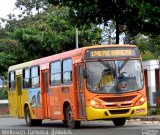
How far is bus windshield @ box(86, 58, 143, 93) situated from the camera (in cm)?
1900

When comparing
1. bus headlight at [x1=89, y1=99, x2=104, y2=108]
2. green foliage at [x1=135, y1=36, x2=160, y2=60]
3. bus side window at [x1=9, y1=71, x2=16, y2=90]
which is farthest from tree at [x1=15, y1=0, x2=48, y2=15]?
bus headlight at [x1=89, y1=99, x2=104, y2=108]

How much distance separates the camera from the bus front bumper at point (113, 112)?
18719 mm

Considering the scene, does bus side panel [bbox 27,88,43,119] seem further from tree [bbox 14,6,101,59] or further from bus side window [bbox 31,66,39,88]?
tree [bbox 14,6,101,59]

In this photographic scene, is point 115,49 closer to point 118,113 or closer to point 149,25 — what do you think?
point 118,113

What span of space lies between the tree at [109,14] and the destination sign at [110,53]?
13.3 ft

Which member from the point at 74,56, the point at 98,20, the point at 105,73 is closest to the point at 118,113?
the point at 105,73

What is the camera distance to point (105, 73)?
19094mm

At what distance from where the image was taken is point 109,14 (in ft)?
82.5

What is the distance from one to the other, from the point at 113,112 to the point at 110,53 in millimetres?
2111

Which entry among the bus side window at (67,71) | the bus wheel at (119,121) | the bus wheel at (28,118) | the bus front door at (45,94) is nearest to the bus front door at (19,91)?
the bus wheel at (28,118)

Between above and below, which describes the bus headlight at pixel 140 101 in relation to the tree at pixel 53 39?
below

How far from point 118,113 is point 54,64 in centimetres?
407

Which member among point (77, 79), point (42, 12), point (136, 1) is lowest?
point (77, 79)

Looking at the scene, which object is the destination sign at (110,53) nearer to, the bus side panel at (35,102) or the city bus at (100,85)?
the city bus at (100,85)
